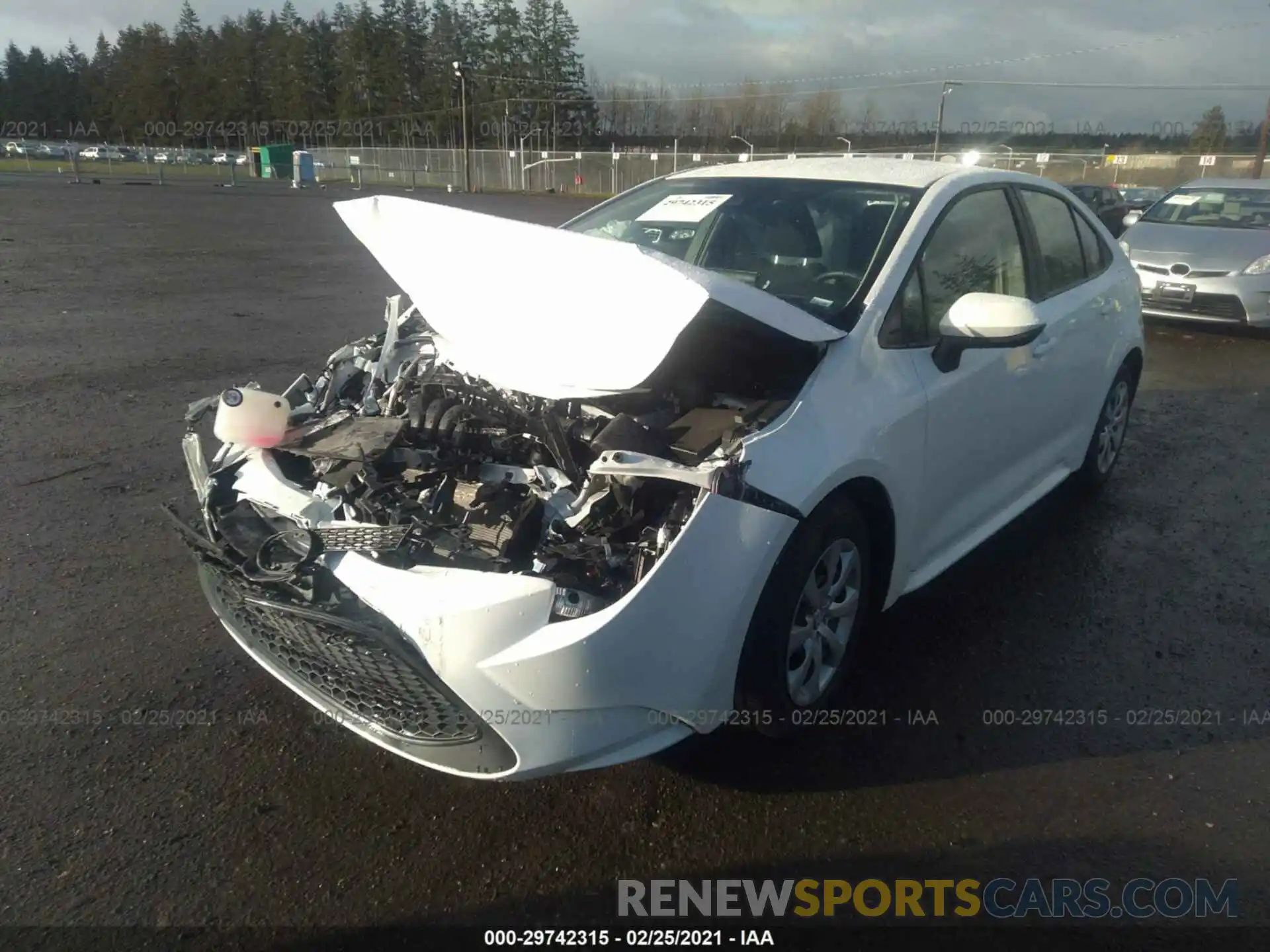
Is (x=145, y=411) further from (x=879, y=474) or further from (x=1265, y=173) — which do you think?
(x=1265, y=173)

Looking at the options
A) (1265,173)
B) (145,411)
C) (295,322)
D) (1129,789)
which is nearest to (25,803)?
(1129,789)

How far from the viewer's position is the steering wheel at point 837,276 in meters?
3.25

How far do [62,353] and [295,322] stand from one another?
86.4 inches

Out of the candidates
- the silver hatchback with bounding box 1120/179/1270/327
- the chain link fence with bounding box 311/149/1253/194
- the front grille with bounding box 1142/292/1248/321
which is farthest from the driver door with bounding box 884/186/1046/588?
the chain link fence with bounding box 311/149/1253/194

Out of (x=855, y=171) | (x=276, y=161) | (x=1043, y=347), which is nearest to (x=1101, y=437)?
(x=1043, y=347)

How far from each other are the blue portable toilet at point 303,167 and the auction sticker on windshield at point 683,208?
50464mm

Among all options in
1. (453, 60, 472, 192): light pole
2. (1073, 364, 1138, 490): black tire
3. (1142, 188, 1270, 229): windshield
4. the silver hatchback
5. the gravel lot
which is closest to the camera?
the gravel lot

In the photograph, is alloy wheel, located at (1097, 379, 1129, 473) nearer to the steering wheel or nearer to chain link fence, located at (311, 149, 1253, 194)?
the steering wheel

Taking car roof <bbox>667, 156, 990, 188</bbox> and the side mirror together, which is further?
car roof <bbox>667, 156, 990, 188</bbox>

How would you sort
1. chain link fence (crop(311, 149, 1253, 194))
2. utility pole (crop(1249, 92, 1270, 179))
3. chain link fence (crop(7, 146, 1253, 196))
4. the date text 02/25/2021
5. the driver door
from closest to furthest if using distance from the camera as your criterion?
the date text 02/25/2021, the driver door, utility pole (crop(1249, 92, 1270, 179)), chain link fence (crop(311, 149, 1253, 194)), chain link fence (crop(7, 146, 1253, 196))

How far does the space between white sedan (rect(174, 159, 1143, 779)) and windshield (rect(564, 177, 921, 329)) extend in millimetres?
15

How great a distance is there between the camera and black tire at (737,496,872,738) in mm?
2559

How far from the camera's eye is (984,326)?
122 inches

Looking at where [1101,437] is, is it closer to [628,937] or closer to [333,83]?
[628,937]
